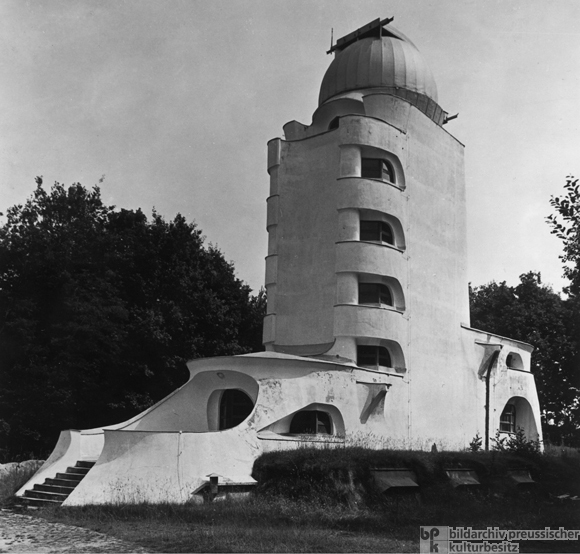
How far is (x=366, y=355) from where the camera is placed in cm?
2448

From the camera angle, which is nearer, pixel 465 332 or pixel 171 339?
pixel 465 332

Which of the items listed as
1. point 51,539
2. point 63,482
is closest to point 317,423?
point 63,482

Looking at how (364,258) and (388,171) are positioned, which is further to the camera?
(388,171)

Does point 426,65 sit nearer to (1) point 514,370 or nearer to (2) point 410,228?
(2) point 410,228

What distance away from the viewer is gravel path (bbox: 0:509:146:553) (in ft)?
40.7

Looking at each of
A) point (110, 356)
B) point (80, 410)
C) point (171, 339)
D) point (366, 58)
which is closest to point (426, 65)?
point (366, 58)

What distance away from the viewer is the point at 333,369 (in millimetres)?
21750

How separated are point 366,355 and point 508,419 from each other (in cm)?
907

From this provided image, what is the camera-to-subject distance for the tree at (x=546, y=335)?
132 ft

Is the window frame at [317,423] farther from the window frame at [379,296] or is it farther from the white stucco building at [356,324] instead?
the window frame at [379,296]

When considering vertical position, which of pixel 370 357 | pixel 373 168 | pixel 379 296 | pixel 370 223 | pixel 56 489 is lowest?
pixel 56 489

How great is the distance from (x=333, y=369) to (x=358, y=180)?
7382mm

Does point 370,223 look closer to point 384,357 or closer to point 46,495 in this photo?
point 384,357

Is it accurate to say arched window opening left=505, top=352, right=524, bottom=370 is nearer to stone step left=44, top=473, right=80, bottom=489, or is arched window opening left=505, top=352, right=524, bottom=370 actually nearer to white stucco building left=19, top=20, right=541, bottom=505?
white stucco building left=19, top=20, right=541, bottom=505
